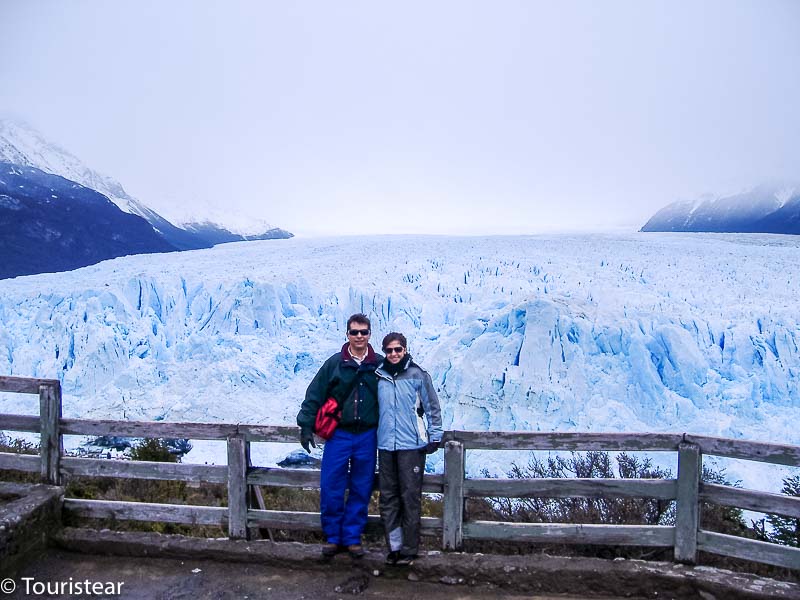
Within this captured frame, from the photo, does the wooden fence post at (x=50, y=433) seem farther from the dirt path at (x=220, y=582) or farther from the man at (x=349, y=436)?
the man at (x=349, y=436)

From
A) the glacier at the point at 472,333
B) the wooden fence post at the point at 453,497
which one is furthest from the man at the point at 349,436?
the glacier at the point at 472,333

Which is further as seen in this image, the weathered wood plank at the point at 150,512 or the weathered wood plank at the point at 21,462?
the weathered wood plank at the point at 21,462

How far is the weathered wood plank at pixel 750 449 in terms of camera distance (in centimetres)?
298

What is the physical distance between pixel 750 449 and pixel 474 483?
1.48 m

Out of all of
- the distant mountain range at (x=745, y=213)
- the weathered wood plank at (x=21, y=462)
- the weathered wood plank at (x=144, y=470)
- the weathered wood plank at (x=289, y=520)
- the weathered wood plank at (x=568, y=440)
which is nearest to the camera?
the weathered wood plank at (x=568, y=440)

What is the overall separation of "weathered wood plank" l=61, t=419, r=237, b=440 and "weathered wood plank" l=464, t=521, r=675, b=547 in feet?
5.25

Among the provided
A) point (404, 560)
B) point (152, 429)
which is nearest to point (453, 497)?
point (404, 560)

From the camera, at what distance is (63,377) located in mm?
12898

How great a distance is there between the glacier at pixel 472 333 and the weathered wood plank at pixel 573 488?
742 cm

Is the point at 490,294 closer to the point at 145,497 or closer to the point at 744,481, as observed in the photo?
the point at 744,481

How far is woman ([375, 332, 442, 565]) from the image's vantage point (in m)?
3.21

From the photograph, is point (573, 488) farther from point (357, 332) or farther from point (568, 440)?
point (357, 332)

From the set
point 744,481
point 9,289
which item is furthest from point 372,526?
point 9,289

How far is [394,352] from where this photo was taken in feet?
10.5
